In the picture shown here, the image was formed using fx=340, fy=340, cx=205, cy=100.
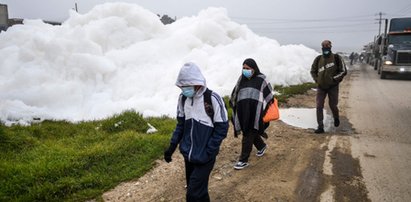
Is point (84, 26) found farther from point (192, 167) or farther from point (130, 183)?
point (192, 167)

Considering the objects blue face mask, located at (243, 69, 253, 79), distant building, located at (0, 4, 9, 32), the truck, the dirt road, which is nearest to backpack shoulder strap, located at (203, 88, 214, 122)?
the dirt road

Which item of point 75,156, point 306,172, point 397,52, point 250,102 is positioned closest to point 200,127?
point 250,102

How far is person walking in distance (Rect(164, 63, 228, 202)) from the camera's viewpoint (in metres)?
3.44

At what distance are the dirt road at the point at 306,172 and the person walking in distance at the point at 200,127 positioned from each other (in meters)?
1.07

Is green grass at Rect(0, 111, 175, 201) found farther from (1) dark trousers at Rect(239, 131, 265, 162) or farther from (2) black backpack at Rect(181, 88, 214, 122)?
(2) black backpack at Rect(181, 88, 214, 122)

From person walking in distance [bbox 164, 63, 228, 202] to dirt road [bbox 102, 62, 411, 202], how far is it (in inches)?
42.0

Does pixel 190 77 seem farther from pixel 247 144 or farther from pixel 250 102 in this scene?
pixel 247 144

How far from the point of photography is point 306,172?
5195 mm

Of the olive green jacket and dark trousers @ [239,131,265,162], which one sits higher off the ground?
the olive green jacket

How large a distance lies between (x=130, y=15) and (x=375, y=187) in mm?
12612

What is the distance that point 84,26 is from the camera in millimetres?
13555

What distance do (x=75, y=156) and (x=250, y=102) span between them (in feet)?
9.83

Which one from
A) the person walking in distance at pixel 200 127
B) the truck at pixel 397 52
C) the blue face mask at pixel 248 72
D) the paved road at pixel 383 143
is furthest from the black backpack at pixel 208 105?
the truck at pixel 397 52

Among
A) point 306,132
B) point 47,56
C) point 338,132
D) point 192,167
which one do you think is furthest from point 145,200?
point 47,56
